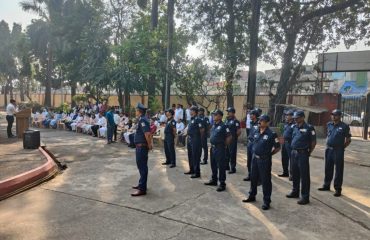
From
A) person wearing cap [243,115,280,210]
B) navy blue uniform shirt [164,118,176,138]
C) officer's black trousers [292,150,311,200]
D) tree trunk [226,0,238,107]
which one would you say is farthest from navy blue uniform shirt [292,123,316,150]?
tree trunk [226,0,238,107]

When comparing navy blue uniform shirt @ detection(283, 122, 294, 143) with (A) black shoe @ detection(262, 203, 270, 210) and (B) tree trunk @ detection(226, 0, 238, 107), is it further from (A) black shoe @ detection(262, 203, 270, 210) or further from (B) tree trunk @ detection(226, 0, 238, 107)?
(B) tree trunk @ detection(226, 0, 238, 107)

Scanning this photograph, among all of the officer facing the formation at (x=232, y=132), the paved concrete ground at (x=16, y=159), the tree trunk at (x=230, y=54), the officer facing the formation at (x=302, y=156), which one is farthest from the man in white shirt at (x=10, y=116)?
the officer facing the formation at (x=302, y=156)

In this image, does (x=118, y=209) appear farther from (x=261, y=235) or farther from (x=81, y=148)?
(x=81, y=148)

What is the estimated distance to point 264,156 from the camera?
22.3 feet

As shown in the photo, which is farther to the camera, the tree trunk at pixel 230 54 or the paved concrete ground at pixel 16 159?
the tree trunk at pixel 230 54

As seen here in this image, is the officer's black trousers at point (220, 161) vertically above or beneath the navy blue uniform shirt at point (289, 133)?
beneath

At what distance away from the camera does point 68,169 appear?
10180mm

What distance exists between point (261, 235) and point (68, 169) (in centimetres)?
629

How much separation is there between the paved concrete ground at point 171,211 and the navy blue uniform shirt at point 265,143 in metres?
0.99

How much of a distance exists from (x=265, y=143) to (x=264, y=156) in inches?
9.1

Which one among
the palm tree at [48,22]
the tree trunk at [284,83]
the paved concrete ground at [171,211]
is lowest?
the paved concrete ground at [171,211]

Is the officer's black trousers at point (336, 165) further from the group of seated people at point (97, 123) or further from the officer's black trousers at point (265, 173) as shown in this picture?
the group of seated people at point (97, 123)

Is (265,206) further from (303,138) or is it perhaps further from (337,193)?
(337,193)

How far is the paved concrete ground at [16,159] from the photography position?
8995 millimetres
